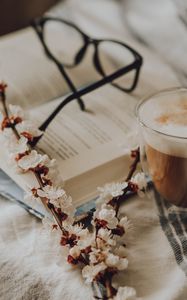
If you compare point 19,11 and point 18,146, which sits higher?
point 18,146

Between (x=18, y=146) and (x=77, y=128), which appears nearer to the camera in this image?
(x=18, y=146)

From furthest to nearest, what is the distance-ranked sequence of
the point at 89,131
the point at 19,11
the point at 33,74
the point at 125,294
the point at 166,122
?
the point at 19,11, the point at 33,74, the point at 89,131, the point at 166,122, the point at 125,294

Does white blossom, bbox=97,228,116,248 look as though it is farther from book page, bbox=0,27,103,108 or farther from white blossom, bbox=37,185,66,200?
book page, bbox=0,27,103,108

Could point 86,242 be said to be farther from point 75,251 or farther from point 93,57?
point 93,57

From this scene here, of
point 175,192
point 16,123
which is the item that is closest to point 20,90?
point 16,123

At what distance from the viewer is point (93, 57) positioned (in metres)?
0.74

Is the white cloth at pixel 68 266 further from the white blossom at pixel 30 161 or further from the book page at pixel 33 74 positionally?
the book page at pixel 33 74

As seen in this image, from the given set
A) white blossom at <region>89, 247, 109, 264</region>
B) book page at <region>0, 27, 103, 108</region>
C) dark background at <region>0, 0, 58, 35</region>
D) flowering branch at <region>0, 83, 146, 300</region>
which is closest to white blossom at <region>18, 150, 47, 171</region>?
flowering branch at <region>0, 83, 146, 300</region>

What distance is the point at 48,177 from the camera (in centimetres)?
44

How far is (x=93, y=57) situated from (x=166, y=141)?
0.34 m

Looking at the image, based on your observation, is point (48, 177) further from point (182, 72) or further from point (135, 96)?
point (182, 72)

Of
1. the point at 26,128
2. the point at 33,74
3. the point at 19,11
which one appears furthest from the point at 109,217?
the point at 19,11

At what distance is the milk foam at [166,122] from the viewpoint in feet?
1.42

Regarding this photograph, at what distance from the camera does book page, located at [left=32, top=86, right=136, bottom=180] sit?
52cm
